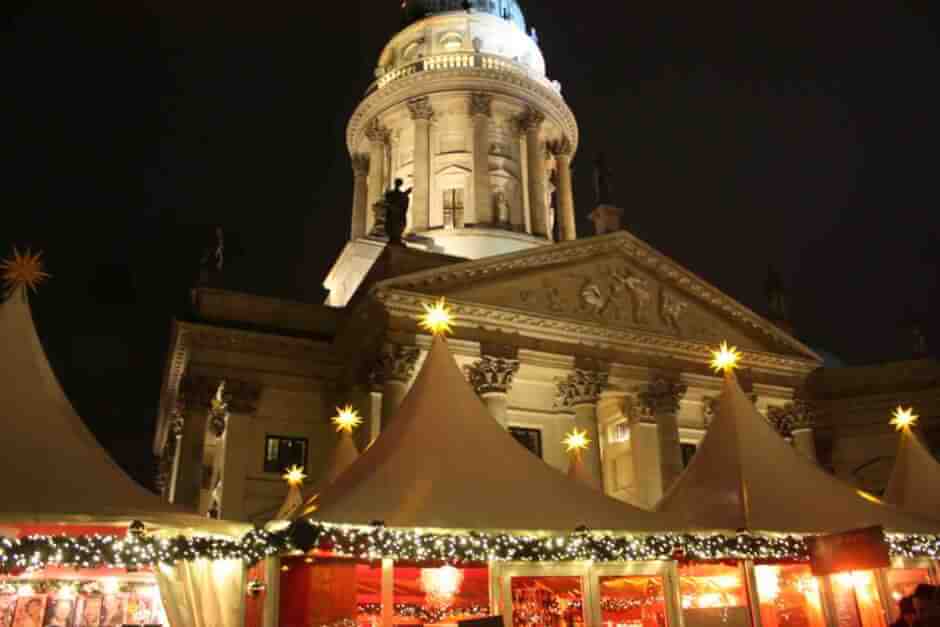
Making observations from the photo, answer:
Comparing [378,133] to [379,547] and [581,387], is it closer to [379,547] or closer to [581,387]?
[581,387]

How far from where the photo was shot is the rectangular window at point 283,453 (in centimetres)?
2611

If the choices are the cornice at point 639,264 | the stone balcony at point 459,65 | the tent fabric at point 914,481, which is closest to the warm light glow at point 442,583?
the tent fabric at point 914,481

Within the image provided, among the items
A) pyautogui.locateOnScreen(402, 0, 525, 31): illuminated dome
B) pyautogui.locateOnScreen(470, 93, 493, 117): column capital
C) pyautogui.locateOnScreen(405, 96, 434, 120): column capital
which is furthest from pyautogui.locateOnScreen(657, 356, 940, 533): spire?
pyautogui.locateOnScreen(402, 0, 525, 31): illuminated dome

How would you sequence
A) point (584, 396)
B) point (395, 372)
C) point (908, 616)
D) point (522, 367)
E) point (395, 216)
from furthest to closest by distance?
1. point (395, 216)
2. point (522, 367)
3. point (584, 396)
4. point (395, 372)
5. point (908, 616)

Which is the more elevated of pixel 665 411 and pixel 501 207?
pixel 501 207

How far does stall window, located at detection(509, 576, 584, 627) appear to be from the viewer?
37.5 ft

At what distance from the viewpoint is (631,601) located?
1217 cm

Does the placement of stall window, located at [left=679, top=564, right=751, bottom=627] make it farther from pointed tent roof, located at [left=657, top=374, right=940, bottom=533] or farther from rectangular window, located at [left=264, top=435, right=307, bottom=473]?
rectangular window, located at [left=264, top=435, right=307, bottom=473]

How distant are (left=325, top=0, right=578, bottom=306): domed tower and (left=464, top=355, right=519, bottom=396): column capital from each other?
41.8ft

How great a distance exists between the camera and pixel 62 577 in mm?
13125

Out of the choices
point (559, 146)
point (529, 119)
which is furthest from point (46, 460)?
point (559, 146)

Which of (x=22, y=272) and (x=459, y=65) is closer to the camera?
(x=22, y=272)

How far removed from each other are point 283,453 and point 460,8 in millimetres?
28748

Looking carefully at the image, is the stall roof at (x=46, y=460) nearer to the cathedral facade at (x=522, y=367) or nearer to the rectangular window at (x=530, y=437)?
the cathedral facade at (x=522, y=367)
